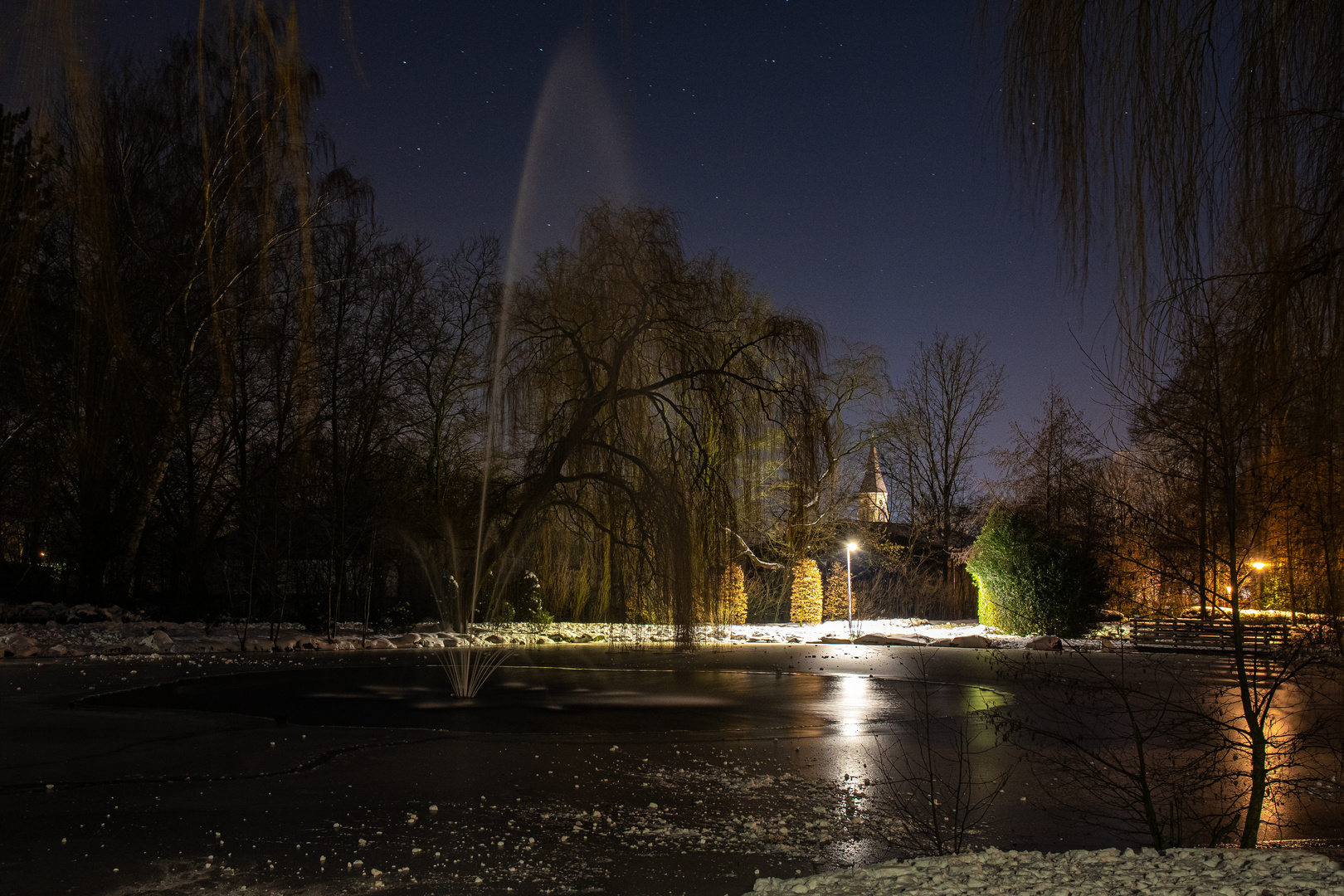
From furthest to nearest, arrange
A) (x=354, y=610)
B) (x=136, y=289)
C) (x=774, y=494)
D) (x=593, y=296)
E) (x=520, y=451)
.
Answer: (x=774, y=494) → (x=354, y=610) → (x=520, y=451) → (x=593, y=296) → (x=136, y=289)

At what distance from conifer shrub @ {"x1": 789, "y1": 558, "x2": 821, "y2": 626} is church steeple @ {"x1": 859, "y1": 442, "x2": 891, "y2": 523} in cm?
529

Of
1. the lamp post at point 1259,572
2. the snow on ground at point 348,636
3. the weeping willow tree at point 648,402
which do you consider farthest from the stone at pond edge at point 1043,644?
the lamp post at point 1259,572

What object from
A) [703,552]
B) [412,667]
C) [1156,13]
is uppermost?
[1156,13]

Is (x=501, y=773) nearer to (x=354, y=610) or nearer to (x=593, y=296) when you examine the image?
(x=593, y=296)

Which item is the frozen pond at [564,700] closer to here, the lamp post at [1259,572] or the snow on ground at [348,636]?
the snow on ground at [348,636]

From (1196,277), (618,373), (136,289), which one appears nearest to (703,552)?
(618,373)

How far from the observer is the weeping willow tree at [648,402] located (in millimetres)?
14766

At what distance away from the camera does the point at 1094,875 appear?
3461mm

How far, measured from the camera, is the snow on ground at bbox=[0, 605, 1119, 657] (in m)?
16.7

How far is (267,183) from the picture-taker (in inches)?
236

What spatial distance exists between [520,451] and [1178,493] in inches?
533

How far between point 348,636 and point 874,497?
23887 mm

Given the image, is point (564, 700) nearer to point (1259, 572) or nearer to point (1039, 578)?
point (1259, 572)

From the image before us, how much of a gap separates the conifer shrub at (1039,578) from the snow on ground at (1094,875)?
18689 mm
